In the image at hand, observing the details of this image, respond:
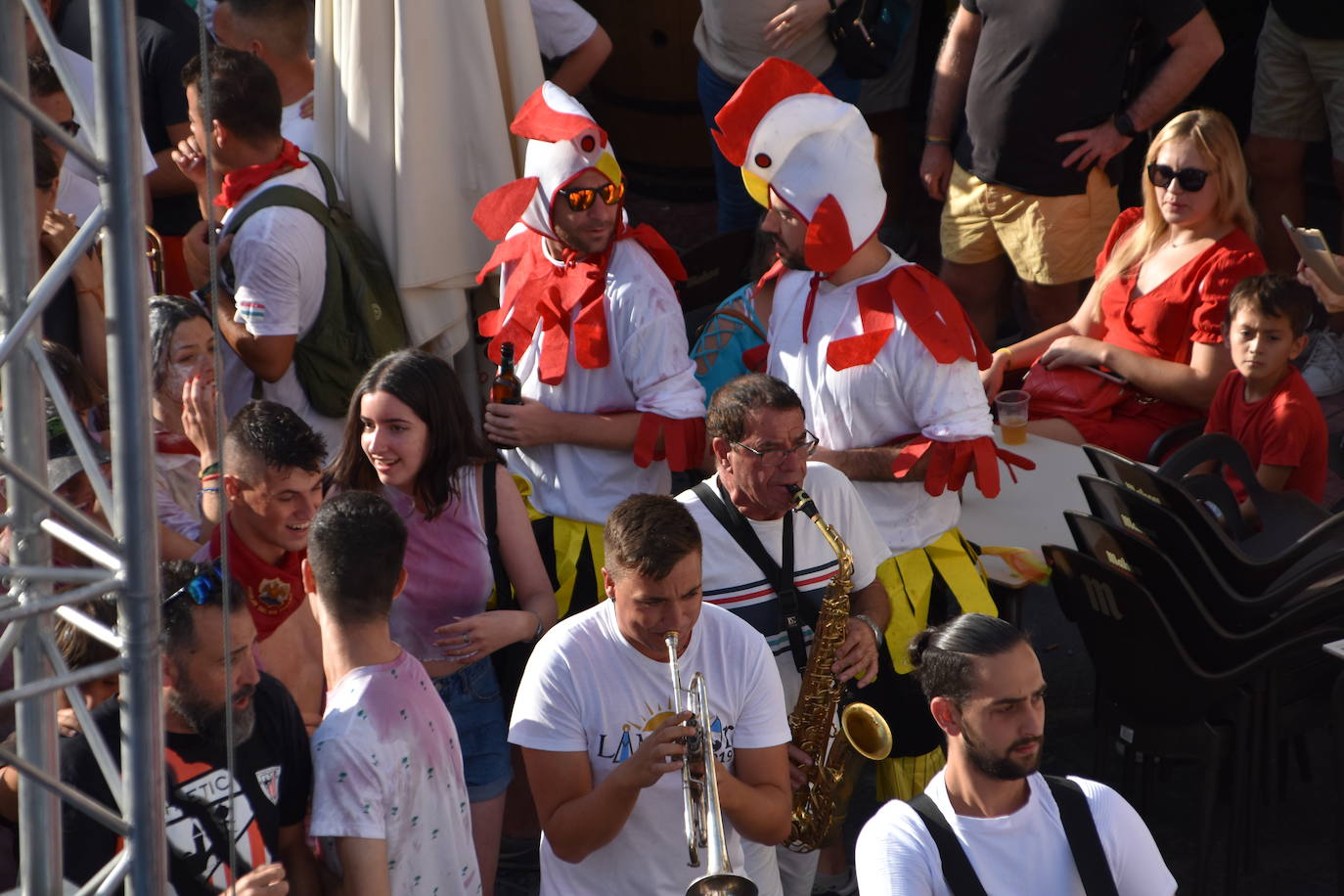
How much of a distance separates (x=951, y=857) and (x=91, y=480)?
1.58m

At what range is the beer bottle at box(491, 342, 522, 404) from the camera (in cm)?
428

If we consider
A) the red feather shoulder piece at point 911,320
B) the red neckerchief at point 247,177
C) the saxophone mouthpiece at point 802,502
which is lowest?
the saxophone mouthpiece at point 802,502

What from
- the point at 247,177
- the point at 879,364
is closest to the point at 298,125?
the point at 247,177

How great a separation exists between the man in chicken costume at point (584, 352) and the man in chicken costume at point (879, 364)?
341 millimetres

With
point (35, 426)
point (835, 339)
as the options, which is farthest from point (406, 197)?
point (35, 426)

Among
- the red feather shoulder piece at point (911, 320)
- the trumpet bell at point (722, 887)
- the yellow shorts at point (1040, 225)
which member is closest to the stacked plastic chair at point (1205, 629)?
the red feather shoulder piece at point (911, 320)

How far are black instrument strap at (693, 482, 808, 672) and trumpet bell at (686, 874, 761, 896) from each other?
123 centimetres

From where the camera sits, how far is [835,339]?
393cm

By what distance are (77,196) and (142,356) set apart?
3.25 metres

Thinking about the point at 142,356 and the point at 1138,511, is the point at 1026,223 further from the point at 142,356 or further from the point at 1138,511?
the point at 142,356

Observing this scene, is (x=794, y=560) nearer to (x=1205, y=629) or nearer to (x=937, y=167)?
(x=1205, y=629)

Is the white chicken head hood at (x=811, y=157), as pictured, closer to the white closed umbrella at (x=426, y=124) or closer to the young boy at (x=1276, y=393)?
the white closed umbrella at (x=426, y=124)

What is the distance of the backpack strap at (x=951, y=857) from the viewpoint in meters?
2.72

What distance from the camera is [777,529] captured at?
11.9ft
